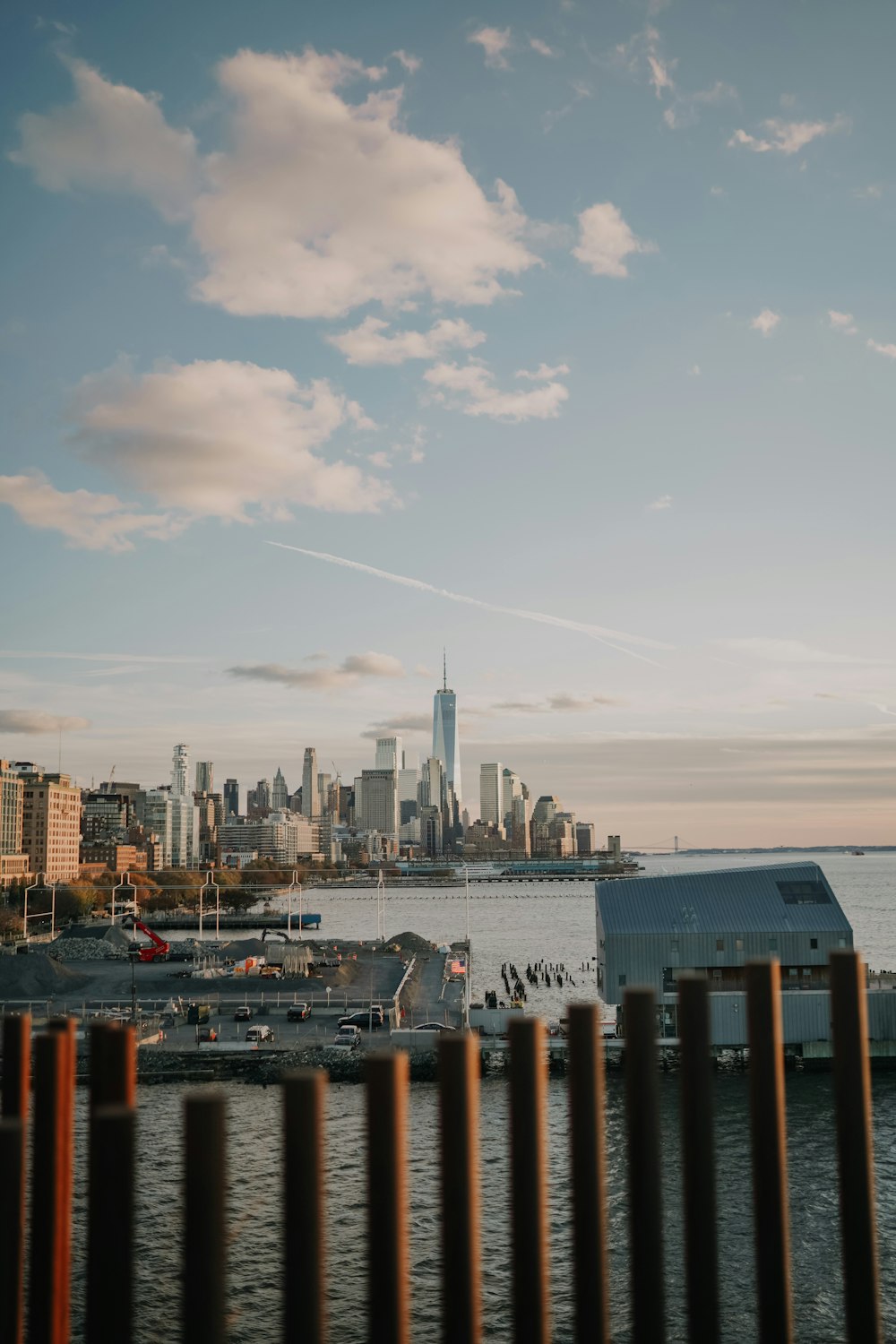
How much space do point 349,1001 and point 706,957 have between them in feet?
94.0

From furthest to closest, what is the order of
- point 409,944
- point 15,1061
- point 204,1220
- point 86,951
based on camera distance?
point 409,944, point 86,951, point 15,1061, point 204,1220

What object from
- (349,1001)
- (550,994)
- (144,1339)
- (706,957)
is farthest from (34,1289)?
(550,994)

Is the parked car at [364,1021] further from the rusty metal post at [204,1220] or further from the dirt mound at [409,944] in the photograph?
the rusty metal post at [204,1220]

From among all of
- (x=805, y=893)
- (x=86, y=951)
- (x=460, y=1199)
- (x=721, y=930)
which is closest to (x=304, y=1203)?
(x=460, y=1199)

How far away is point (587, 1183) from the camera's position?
Answer: 22.1 feet

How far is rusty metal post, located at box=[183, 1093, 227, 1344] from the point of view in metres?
5.85

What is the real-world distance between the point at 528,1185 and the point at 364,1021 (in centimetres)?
6775

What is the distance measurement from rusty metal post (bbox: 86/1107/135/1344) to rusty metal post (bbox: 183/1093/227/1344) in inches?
12.9

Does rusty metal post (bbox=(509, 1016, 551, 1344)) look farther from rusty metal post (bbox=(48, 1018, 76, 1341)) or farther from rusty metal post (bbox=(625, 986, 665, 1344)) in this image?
rusty metal post (bbox=(48, 1018, 76, 1341))

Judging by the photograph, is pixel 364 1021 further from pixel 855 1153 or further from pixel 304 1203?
pixel 304 1203

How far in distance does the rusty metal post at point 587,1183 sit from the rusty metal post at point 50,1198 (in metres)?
3.27

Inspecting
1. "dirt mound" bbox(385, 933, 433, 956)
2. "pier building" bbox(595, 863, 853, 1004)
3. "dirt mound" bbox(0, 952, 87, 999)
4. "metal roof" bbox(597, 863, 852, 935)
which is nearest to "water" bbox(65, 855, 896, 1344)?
"pier building" bbox(595, 863, 853, 1004)

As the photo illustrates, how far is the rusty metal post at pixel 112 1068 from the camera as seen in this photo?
662 cm

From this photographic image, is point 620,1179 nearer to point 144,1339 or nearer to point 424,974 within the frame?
point 144,1339
